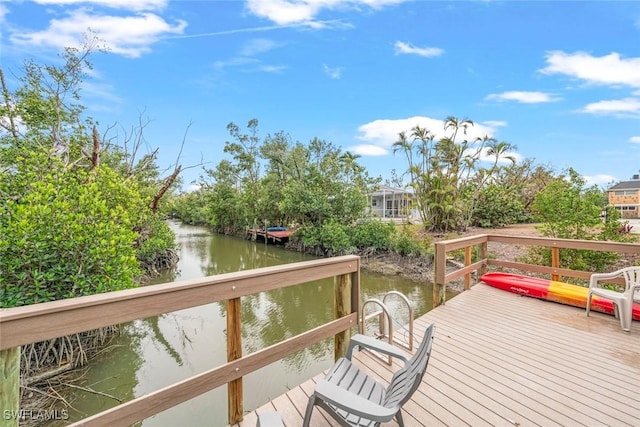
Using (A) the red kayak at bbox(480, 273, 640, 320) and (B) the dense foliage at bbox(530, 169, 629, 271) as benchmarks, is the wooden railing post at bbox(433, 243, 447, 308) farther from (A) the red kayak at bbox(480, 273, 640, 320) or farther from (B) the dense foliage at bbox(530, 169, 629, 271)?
(B) the dense foliage at bbox(530, 169, 629, 271)

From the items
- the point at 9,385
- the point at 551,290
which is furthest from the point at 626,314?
the point at 9,385

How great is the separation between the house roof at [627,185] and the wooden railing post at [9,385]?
4335 centimetres

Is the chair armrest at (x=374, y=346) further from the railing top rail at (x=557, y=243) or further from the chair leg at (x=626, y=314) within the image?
the chair leg at (x=626, y=314)

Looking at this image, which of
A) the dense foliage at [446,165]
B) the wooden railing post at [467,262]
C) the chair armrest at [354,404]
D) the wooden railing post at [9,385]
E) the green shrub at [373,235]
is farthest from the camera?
the dense foliage at [446,165]

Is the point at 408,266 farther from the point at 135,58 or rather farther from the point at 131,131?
the point at 135,58

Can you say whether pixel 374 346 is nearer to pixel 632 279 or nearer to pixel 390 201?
pixel 632 279

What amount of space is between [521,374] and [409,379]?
1494 millimetres

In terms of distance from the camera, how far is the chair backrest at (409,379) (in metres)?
1.57

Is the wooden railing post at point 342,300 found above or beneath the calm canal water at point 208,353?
above

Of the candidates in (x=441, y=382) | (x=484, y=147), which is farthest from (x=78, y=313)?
(x=484, y=147)

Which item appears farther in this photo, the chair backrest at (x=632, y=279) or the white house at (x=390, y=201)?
the white house at (x=390, y=201)

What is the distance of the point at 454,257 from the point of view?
35.9 feet

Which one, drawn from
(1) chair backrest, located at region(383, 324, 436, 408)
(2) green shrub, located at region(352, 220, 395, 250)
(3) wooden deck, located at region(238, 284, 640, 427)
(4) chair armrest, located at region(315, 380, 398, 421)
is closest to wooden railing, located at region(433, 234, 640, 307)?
(3) wooden deck, located at region(238, 284, 640, 427)

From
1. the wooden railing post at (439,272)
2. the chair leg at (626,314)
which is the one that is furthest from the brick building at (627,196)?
the wooden railing post at (439,272)
